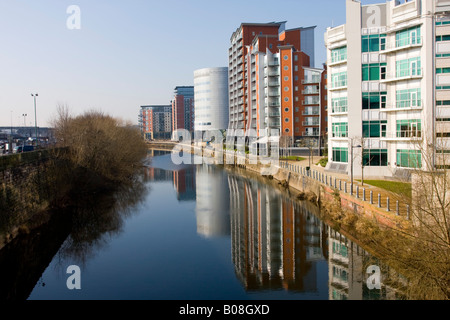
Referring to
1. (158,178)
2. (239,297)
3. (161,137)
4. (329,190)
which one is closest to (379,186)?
(329,190)

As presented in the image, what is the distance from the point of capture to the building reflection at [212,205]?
21083 mm

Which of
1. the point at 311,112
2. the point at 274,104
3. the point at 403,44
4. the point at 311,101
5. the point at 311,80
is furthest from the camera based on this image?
the point at 274,104

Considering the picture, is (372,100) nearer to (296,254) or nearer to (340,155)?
(340,155)

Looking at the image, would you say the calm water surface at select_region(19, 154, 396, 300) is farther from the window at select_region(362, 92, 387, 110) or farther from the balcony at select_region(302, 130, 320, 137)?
the balcony at select_region(302, 130, 320, 137)

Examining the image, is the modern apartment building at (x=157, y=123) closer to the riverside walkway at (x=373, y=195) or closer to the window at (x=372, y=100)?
the riverside walkway at (x=373, y=195)

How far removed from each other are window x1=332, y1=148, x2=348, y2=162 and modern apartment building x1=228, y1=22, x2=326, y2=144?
745 inches

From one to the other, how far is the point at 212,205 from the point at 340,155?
9.04 meters

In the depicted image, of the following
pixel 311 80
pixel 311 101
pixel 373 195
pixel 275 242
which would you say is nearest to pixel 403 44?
pixel 373 195

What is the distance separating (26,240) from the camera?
1808 centimetres

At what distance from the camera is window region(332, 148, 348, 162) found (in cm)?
→ 2813

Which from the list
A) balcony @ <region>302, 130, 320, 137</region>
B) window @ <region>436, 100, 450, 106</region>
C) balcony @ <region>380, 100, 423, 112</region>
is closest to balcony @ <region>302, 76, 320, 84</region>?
balcony @ <region>302, 130, 320, 137</region>

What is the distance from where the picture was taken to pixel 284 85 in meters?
51.1
